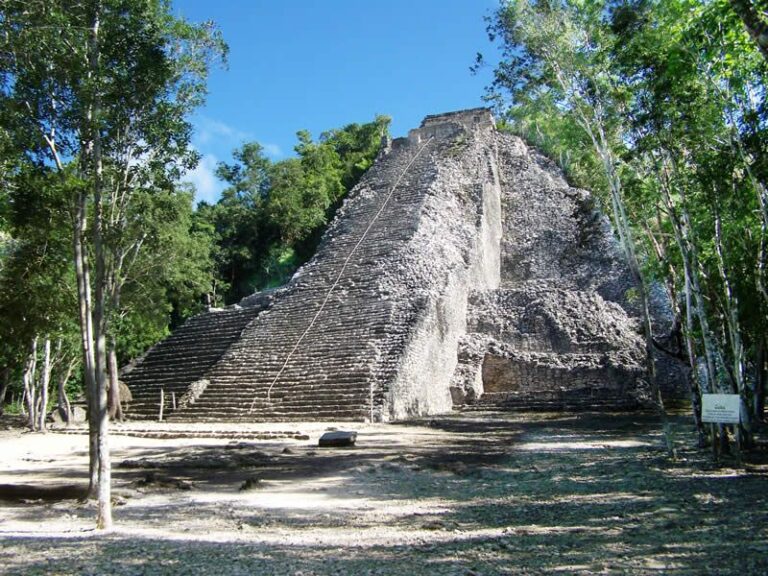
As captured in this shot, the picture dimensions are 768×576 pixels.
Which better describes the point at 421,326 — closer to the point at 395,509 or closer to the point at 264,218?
the point at 395,509

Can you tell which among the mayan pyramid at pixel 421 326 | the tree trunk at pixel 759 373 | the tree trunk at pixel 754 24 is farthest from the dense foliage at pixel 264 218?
the tree trunk at pixel 754 24

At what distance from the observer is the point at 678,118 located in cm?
831

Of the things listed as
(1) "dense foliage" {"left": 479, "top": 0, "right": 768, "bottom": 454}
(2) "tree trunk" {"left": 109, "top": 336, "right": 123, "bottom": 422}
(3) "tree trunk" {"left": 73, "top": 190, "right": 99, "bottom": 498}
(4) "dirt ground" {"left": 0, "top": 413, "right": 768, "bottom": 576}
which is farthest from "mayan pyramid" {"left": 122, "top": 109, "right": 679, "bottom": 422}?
(3) "tree trunk" {"left": 73, "top": 190, "right": 99, "bottom": 498}

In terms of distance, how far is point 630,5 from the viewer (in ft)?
28.3

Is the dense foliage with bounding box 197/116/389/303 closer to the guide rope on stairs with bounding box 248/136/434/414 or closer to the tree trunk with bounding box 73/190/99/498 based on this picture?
the guide rope on stairs with bounding box 248/136/434/414

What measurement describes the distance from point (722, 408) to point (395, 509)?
403cm

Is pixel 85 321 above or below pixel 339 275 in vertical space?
below

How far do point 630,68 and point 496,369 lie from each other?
38.0 ft

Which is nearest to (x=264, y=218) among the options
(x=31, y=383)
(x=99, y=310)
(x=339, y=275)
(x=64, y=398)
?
(x=339, y=275)

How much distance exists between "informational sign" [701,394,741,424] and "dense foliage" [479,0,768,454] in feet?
1.81

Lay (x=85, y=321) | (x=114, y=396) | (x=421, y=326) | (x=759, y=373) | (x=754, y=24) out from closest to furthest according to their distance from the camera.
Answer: (x=754, y=24)
(x=85, y=321)
(x=759, y=373)
(x=114, y=396)
(x=421, y=326)

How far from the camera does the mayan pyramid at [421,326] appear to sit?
15320mm

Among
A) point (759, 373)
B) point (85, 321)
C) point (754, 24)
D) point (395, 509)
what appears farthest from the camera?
point (759, 373)

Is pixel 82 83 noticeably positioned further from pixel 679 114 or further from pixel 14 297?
pixel 14 297
